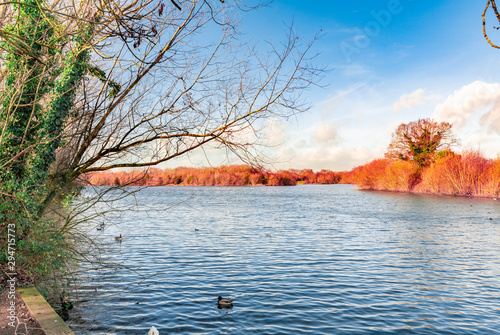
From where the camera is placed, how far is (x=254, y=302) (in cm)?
791

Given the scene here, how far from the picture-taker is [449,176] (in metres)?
43.1

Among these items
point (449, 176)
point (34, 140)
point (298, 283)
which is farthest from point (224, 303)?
point (449, 176)

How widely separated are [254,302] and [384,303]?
3005 millimetres

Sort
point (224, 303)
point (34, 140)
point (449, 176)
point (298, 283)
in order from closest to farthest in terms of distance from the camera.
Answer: point (34, 140) → point (224, 303) → point (298, 283) → point (449, 176)

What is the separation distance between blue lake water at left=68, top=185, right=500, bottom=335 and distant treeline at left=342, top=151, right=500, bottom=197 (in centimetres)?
2645

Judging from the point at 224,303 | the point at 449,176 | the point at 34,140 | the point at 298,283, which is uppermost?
the point at 449,176

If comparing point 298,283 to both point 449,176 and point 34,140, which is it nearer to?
point 34,140

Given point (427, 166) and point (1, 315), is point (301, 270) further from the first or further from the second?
point (427, 166)

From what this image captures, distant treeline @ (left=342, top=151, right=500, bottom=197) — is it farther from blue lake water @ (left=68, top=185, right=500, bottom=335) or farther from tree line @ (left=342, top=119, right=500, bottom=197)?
blue lake water @ (left=68, top=185, right=500, bottom=335)

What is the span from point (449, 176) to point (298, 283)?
41.2 meters

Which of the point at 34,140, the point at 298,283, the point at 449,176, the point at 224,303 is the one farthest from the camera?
the point at 449,176

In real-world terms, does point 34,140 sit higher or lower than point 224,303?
higher

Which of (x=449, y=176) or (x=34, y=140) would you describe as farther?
(x=449, y=176)

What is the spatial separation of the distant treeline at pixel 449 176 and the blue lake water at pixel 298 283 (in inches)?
1041
